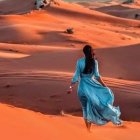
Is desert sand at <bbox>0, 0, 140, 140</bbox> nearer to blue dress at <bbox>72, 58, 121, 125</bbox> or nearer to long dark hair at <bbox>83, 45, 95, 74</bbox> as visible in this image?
blue dress at <bbox>72, 58, 121, 125</bbox>

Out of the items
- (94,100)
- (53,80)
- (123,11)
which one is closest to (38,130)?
(94,100)

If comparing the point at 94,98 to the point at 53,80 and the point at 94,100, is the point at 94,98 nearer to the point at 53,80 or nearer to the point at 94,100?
the point at 94,100

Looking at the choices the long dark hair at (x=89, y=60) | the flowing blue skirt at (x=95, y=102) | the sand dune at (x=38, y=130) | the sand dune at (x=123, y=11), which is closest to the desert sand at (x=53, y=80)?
the sand dune at (x=38, y=130)

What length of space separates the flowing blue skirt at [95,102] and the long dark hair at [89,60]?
154 mm

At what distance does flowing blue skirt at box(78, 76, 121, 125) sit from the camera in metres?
9.39

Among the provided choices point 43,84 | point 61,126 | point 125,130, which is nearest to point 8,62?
point 43,84

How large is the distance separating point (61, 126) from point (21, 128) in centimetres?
Result: 124

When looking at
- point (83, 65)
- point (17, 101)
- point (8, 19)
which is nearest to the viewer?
point (83, 65)

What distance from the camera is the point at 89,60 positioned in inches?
360

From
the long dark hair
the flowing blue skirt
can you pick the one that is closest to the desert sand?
the flowing blue skirt

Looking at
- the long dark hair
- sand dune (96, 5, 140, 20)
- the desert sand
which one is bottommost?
sand dune (96, 5, 140, 20)

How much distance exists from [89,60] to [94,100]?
2.28 ft

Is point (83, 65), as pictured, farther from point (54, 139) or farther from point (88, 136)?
point (54, 139)

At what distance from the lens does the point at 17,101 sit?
1375 cm
